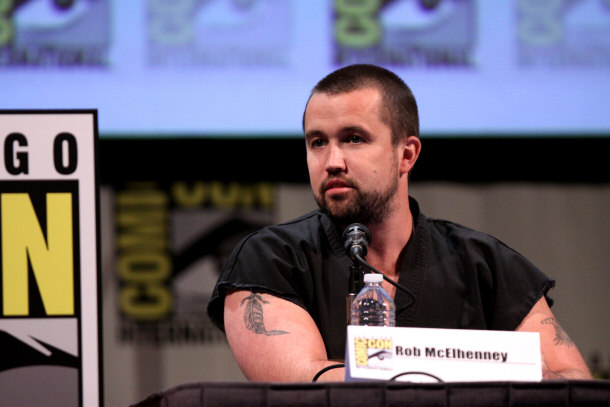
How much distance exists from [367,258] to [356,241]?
0.37 m

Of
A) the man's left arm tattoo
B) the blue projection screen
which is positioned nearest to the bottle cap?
the man's left arm tattoo

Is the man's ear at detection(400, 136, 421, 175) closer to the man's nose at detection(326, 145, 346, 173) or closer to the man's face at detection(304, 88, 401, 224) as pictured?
the man's face at detection(304, 88, 401, 224)

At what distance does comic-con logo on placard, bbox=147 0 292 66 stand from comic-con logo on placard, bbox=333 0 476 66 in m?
0.24

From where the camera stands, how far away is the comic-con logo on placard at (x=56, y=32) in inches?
118

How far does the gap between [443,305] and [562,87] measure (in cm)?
167

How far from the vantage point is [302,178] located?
3.39 m

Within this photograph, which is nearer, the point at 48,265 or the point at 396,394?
the point at 396,394

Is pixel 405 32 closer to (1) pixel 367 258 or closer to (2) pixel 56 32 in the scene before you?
(2) pixel 56 32

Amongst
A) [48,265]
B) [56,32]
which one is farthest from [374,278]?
[56,32]

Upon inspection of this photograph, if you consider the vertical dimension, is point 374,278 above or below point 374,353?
above

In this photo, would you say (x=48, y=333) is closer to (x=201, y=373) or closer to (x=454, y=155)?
(x=201, y=373)

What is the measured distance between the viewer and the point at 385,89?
1.84m

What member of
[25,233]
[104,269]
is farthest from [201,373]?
[25,233]

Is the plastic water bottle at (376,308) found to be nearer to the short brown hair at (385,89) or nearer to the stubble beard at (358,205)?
the stubble beard at (358,205)
